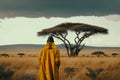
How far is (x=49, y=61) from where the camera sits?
15984mm

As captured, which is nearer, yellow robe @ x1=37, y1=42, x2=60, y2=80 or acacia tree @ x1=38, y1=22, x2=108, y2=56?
yellow robe @ x1=37, y1=42, x2=60, y2=80

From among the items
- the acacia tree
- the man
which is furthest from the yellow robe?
the acacia tree

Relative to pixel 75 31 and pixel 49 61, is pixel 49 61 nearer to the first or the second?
pixel 49 61

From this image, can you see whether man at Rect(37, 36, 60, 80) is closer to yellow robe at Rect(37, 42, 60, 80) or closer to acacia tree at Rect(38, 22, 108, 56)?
yellow robe at Rect(37, 42, 60, 80)

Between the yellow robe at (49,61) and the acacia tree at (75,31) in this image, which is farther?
the acacia tree at (75,31)

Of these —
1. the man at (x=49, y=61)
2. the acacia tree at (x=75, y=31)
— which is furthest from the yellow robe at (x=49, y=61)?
the acacia tree at (x=75, y=31)

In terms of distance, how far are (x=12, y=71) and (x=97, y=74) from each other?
3.79 m

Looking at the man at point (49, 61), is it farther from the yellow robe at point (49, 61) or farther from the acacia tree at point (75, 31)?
the acacia tree at point (75, 31)

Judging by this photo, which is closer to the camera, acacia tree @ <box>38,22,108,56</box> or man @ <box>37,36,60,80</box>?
man @ <box>37,36,60,80</box>

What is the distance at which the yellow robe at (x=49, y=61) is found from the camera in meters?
15.6

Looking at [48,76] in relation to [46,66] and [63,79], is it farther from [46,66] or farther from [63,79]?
[63,79]

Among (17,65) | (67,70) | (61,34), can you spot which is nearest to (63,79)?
(67,70)

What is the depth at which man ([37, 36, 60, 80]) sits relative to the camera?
1562cm

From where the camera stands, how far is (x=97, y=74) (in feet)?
72.2
